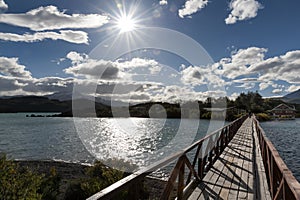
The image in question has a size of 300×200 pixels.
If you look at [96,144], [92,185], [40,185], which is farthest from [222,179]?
[96,144]

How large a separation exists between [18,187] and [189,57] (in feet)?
76.1

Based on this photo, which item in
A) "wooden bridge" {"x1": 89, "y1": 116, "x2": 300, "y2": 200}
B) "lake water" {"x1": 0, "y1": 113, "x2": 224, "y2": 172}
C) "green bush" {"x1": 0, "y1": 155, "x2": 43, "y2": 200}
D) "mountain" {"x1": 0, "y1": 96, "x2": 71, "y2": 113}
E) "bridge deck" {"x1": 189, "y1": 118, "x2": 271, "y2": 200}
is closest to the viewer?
"wooden bridge" {"x1": 89, "y1": 116, "x2": 300, "y2": 200}

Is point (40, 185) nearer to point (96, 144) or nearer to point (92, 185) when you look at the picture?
point (92, 185)

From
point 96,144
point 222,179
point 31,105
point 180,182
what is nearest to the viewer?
point 180,182

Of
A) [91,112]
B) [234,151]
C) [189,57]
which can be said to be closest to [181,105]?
[91,112]

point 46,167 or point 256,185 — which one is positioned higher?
point 256,185

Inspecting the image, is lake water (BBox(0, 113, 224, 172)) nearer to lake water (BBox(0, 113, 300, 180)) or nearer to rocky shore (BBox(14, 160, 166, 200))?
lake water (BBox(0, 113, 300, 180))

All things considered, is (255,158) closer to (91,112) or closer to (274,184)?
(274,184)

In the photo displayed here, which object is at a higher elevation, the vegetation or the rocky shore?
the vegetation

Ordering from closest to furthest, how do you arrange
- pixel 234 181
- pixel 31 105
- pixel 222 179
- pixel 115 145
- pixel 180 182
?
pixel 180 182 → pixel 234 181 → pixel 222 179 → pixel 115 145 → pixel 31 105

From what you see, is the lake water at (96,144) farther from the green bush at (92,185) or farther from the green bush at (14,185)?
the green bush at (14,185)

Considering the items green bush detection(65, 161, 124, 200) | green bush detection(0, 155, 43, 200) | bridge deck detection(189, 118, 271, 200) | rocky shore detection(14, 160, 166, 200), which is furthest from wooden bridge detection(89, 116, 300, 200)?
rocky shore detection(14, 160, 166, 200)

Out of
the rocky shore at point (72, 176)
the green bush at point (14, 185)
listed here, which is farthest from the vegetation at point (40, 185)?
the rocky shore at point (72, 176)

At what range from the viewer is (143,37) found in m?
20.4
